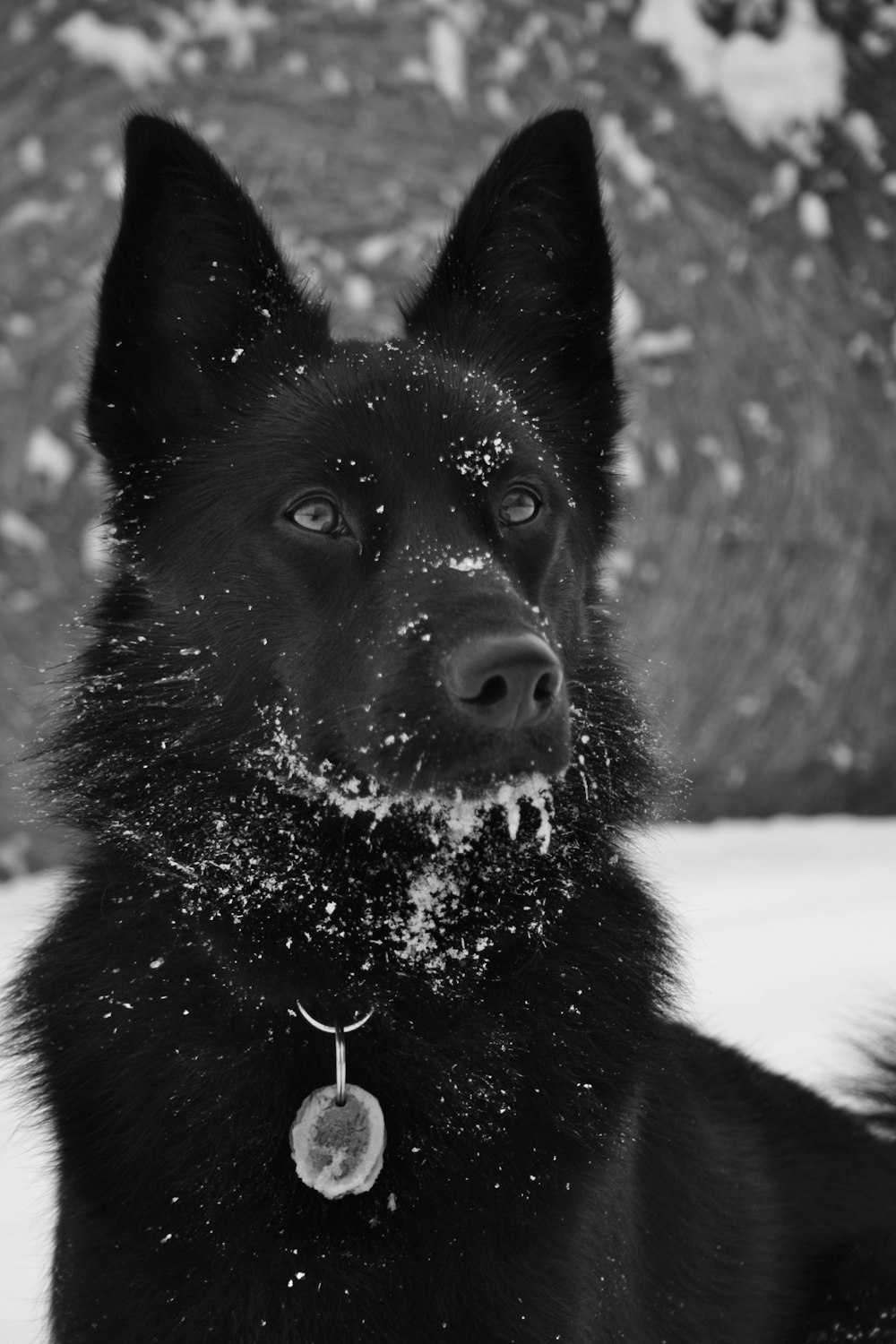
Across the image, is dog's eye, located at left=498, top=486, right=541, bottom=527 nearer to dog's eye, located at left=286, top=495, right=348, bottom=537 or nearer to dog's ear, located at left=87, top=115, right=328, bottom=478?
dog's eye, located at left=286, top=495, right=348, bottom=537

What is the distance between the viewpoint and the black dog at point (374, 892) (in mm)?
1892

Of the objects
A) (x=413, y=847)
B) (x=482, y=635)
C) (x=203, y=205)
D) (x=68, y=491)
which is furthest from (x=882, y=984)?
(x=68, y=491)

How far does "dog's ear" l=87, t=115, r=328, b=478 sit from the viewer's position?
225 cm

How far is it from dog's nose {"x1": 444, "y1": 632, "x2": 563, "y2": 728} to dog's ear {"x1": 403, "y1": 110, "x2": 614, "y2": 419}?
79 cm

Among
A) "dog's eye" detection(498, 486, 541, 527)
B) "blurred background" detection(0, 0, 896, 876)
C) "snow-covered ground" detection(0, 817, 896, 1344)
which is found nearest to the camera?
"dog's eye" detection(498, 486, 541, 527)

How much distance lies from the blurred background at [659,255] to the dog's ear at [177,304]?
2042mm

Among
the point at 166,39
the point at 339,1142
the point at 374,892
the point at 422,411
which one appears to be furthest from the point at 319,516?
the point at 166,39

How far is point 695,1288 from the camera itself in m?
2.21

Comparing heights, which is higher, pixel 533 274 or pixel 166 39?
pixel 533 274

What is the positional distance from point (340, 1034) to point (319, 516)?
74 centimetres

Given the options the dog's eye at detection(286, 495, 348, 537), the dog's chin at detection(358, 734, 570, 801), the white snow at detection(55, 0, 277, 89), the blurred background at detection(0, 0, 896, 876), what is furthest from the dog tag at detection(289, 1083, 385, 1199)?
the white snow at detection(55, 0, 277, 89)

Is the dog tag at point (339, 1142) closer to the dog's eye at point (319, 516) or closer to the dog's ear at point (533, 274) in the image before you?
the dog's eye at point (319, 516)

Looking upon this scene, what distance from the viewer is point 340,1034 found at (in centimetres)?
202

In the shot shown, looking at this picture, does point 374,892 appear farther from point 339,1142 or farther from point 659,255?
point 659,255
